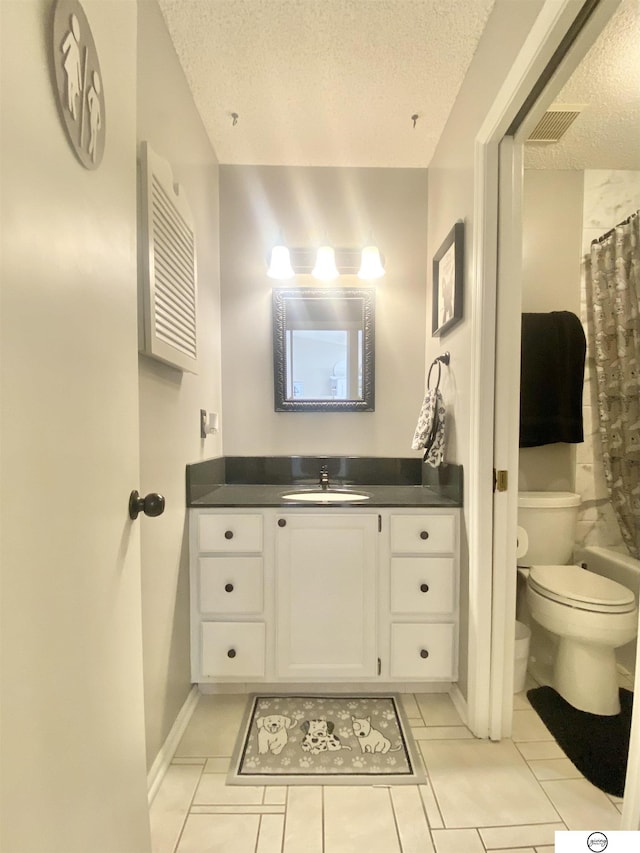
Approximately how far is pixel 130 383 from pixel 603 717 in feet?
6.77

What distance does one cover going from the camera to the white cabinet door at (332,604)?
67.4 inches

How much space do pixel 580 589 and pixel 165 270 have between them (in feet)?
6.49

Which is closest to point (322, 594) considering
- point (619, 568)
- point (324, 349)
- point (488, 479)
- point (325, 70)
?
point (488, 479)

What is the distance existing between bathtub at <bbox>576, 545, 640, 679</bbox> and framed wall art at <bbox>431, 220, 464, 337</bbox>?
1.41m

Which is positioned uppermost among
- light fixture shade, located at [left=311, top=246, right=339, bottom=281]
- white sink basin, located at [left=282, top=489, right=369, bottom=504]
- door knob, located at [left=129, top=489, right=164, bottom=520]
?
light fixture shade, located at [left=311, top=246, right=339, bottom=281]

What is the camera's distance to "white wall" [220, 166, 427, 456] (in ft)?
7.13

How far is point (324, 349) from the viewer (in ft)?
7.21

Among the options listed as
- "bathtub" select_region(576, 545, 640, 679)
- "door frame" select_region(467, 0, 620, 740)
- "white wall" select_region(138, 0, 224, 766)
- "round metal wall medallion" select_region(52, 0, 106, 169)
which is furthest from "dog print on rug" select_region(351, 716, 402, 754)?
"round metal wall medallion" select_region(52, 0, 106, 169)

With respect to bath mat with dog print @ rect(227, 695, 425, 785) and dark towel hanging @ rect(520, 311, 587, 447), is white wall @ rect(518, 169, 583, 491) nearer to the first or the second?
dark towel hanging @ rect(520, 311, 587, 447)

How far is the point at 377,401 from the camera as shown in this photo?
2.23m

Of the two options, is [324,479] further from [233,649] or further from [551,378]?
[551,378]

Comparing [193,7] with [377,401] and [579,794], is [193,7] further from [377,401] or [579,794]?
[579,794]

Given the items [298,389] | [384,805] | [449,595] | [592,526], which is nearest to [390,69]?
[298,389]

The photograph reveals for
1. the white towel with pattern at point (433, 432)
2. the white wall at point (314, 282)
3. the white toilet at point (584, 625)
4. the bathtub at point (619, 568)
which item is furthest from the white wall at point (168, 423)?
the bathtub at point (619, 568)
